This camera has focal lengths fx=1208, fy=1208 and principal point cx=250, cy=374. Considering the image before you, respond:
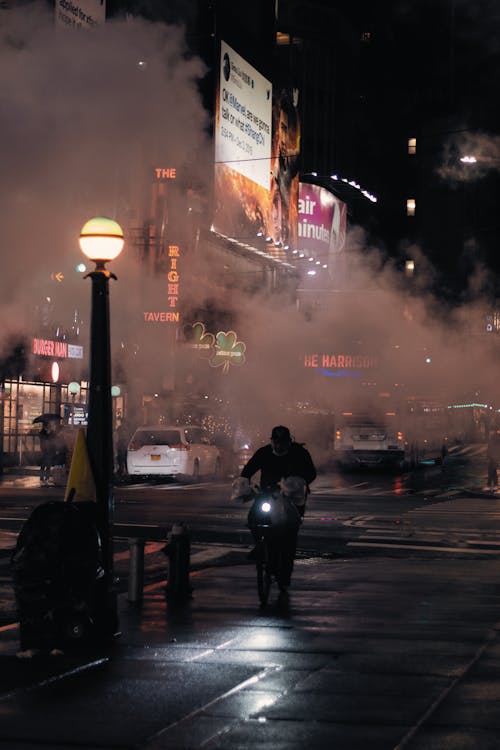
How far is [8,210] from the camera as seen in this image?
13.5 meters

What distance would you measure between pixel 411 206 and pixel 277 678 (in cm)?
9731

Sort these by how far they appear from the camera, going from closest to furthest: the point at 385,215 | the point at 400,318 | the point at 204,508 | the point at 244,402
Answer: the point at 204,508
the point at 244,402
the point at 400,318
the point at 385,215

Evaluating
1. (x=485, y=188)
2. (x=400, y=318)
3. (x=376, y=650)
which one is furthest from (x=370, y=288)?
(x=485, y=188)

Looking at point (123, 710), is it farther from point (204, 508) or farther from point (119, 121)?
point (204, 508)

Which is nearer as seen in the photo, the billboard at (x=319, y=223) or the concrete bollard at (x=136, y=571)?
the concrete bollard at (x=136, y=571)

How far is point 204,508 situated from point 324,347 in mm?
17201

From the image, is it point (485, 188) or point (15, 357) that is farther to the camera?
point (485, 188)

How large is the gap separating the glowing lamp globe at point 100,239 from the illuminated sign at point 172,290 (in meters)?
23.2

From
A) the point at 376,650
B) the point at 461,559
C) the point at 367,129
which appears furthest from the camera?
the point at 367,129

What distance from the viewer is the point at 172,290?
35.7 metres

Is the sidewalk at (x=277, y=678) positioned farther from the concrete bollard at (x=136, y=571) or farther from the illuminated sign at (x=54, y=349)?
the illuminated sign at (x=54, y=349)

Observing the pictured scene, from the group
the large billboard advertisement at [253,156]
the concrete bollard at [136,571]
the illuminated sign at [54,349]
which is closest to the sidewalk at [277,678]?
the concrete bollard at [136,571]

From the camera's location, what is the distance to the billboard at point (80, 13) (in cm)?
1133

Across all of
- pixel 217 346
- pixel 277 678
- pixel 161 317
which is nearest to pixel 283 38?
pixel 161 317
